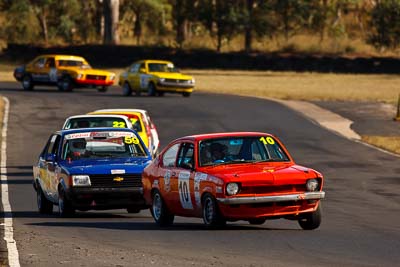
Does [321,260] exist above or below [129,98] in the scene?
above

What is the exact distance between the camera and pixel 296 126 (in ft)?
129

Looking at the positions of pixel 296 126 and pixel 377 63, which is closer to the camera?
pixel 296 126

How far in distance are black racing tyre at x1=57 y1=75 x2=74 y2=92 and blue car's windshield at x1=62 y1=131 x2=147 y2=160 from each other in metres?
35.5

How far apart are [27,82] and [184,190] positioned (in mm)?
40573

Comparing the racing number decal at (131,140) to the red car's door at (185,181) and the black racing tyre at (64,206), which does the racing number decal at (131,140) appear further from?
the red car's door at (185,181)

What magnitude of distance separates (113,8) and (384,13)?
17703 mm

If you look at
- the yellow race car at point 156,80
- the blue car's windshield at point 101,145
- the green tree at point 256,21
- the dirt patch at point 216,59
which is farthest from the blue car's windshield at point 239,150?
the green tree at point 256,21

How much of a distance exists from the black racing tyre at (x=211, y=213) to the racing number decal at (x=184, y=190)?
0.42m

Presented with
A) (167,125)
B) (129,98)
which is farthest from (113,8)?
(167,125)

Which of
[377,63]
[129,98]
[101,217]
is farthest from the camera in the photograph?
[377,63]

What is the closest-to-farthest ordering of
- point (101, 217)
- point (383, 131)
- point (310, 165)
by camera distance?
point (101, 217), point (310, 165), point (383, 131)

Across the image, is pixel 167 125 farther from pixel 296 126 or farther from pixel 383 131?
pixel 383 131

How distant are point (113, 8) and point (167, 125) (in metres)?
43.3

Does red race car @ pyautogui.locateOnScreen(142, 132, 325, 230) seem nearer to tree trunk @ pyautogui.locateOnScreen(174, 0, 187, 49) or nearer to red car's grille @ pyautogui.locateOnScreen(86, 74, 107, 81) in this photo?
red car's grille @ pyautogui.locateOnScreen(86, 74, 107, 81)
